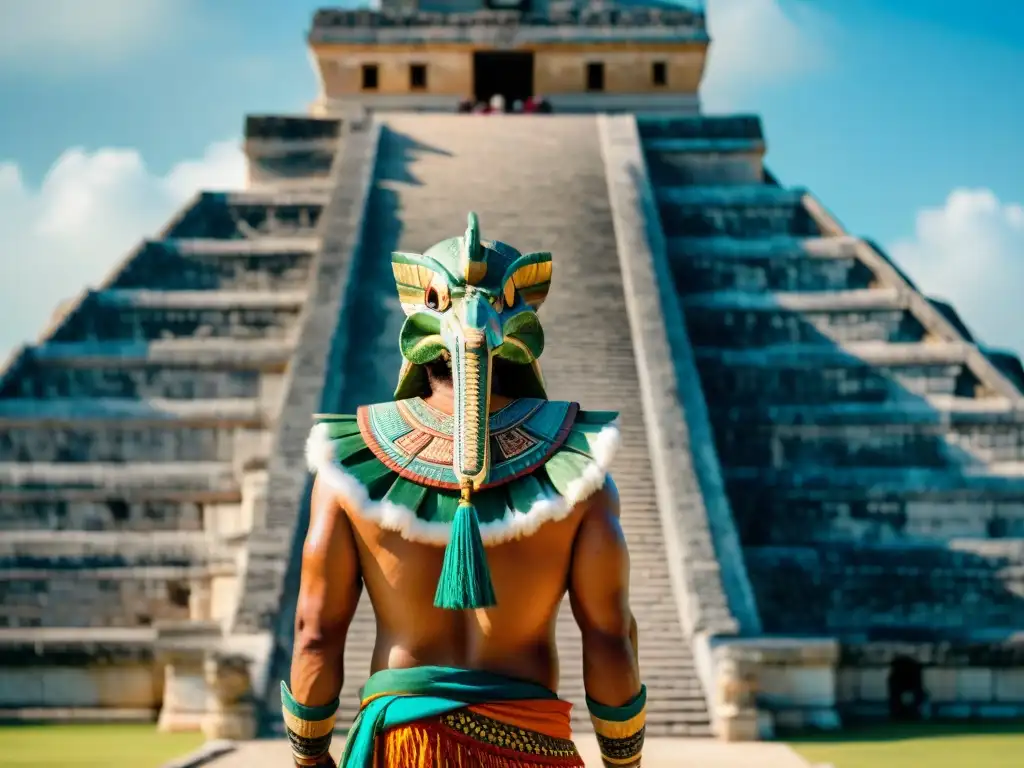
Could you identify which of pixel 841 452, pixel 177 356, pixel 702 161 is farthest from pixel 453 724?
pixel 702 161

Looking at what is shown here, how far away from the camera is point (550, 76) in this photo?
1166 inches

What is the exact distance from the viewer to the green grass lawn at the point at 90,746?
10.5 metres

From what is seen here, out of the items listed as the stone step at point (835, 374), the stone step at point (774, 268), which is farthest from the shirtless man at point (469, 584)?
the stone step at point (774, 268)

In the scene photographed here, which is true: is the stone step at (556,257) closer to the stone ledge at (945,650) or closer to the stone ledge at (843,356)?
the stone ledge at (843,356)

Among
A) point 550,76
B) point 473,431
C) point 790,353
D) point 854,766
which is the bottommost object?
point 854,766

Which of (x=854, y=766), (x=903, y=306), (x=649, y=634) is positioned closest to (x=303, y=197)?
(x=903, y=306)

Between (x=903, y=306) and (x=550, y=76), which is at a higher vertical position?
(x=550, y=76)

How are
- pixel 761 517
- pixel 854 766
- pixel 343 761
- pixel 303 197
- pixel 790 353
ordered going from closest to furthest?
pixel 343 761 → pixel 854 766 → pixel 761 517 → pixel 790 353 → pixel 303 197

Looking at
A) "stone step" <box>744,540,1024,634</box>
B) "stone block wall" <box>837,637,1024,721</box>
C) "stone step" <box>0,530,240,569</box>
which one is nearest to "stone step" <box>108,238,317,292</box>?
"stone step" <box>0,530,240,569</box>

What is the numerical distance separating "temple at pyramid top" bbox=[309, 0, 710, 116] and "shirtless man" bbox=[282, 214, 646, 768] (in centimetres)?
2557

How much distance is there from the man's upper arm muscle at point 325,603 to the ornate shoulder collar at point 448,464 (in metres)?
0.11

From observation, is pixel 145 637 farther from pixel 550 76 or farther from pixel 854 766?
pixel 550 76

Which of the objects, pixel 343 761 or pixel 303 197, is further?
pixel 303 197

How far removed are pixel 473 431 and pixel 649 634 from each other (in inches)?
339
